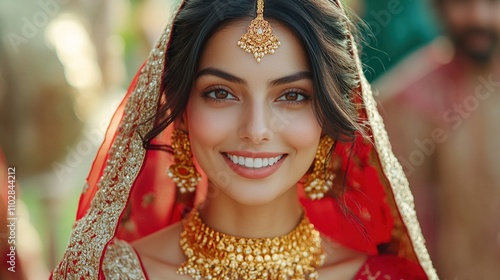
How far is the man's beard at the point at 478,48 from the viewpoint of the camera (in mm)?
3660

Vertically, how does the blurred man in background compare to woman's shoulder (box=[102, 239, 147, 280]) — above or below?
above

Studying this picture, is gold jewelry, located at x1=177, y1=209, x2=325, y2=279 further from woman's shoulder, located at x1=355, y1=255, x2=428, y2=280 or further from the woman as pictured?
woman's shoulder, located at x1=355, y1=255, x2=428, y2=280

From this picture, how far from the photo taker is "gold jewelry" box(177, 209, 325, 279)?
221 centimetres

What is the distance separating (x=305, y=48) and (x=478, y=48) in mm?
1872

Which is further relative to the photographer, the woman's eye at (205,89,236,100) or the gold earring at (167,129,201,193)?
the gold earring at (167,129,201,193)

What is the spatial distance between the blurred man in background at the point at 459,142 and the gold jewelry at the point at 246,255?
1437mm

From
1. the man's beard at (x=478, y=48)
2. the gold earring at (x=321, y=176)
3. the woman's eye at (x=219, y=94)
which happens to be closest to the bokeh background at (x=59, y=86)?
the man's beard at (x=478, y=48)

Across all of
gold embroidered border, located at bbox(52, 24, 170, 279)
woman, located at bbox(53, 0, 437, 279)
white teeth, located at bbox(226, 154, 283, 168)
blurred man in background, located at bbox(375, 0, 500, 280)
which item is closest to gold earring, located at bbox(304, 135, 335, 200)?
woman, located at bbox(53, 0, 437, 279)

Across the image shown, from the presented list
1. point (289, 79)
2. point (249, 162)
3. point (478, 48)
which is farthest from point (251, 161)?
point (478, 48)

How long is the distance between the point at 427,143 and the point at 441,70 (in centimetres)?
38

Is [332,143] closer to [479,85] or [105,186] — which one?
[105,186]

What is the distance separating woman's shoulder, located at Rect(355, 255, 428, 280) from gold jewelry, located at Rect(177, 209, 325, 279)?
0.43ft

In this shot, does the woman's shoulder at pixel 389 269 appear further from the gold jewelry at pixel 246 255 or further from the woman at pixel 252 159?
the gold jewelry at pixel 246 255

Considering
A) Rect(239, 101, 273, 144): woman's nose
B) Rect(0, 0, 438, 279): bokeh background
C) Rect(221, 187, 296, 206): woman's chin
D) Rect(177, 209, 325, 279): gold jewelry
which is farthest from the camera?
Rect(0, 0, 438, 279): bokeh background
